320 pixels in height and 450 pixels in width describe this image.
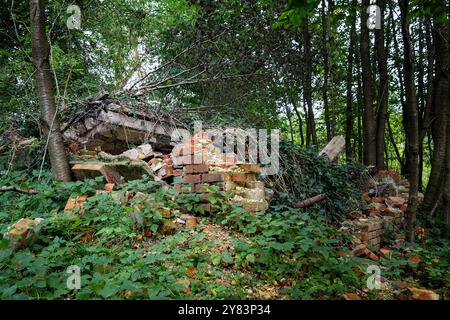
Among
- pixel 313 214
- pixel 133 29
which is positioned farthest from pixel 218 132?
pixel 133 29

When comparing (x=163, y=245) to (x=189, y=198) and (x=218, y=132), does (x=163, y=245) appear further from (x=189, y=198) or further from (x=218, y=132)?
(x=218, y=132)

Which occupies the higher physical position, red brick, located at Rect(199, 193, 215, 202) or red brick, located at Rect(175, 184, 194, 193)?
red brick, located at Rect(175, 184, 194, 193)

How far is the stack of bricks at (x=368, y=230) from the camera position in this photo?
4.47 metres

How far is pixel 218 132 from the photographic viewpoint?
16.4 feet

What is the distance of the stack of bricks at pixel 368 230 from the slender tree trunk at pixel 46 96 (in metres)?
4.29

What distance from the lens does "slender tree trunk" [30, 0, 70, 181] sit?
4.46m

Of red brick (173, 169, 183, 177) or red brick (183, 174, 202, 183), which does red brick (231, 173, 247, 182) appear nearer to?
red brick (183, 174, 202, 183)

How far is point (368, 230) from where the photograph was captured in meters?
4.57

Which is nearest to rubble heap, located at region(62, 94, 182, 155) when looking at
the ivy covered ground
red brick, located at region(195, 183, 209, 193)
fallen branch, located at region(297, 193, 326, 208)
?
the ivy covered ground

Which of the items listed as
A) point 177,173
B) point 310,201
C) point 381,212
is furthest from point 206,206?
point 381,212

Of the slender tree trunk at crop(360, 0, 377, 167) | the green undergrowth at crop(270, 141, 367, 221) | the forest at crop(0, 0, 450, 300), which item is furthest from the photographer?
the slender tree trunk at crop(360, 0, 377, 167)

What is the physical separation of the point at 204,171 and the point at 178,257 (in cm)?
141

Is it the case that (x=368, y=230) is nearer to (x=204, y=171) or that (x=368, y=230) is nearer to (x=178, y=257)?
(x=204, y=171)

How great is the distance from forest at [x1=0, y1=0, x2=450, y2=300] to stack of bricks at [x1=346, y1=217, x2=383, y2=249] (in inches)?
1.3
